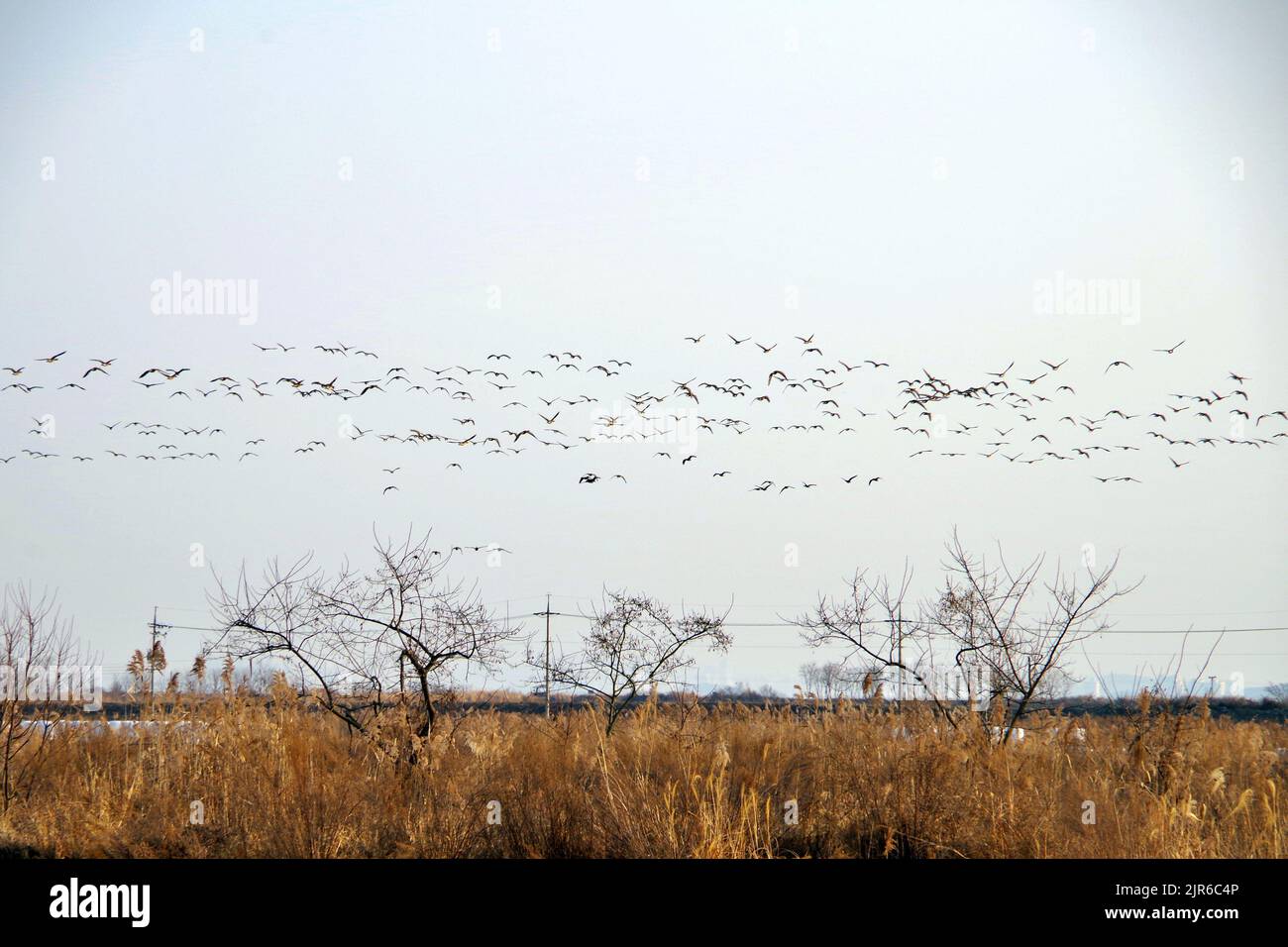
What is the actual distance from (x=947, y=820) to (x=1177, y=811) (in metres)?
1.86

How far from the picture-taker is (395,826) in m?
10.4

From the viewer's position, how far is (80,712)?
1408cm

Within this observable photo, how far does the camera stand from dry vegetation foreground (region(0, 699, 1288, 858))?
30.6 feet

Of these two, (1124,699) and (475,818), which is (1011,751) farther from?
(475,818)

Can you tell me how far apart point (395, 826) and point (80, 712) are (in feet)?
19.8

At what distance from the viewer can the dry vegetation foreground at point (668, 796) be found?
9.31 m

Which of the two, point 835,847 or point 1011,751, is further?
point 1011,751

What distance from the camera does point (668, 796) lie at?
8953 millimetres
